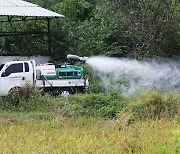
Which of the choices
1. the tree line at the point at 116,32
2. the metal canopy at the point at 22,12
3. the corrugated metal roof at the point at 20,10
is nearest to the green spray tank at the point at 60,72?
the metal canopy at the point at 22,12

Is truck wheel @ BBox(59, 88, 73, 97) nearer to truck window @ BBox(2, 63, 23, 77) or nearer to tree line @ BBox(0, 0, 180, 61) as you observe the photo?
truck window @ BBox(2, 63, 23, 77)

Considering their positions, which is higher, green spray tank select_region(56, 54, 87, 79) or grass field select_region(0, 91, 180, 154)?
green spray tank select_region(56, 54, 87, 79)

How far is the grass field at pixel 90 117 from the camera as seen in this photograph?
10.6 meters

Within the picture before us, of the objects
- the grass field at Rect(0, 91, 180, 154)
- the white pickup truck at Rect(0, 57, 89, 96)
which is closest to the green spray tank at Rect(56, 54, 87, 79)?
the white pickup truck at Rect(0, 57, 89, 96)

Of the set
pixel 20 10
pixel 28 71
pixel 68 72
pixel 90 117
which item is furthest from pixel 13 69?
pixel 20 10

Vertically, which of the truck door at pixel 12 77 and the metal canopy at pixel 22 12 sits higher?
the metal canopy at pixel 22 12

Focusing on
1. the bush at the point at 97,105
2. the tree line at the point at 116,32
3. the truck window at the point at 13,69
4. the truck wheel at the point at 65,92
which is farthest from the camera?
the tree line at the point at 116,32

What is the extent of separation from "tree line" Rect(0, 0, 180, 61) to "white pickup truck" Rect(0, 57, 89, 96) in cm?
480

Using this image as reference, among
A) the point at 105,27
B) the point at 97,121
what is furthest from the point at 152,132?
the point at 105,27

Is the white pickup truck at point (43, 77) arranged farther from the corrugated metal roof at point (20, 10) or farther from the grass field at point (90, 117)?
the corrugated metal roof at point (20, 10)

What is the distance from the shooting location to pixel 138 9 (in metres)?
24.9

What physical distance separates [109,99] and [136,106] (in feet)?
6.93

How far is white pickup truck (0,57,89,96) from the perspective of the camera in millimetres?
19281

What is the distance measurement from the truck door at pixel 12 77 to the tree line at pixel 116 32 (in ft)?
20.3
